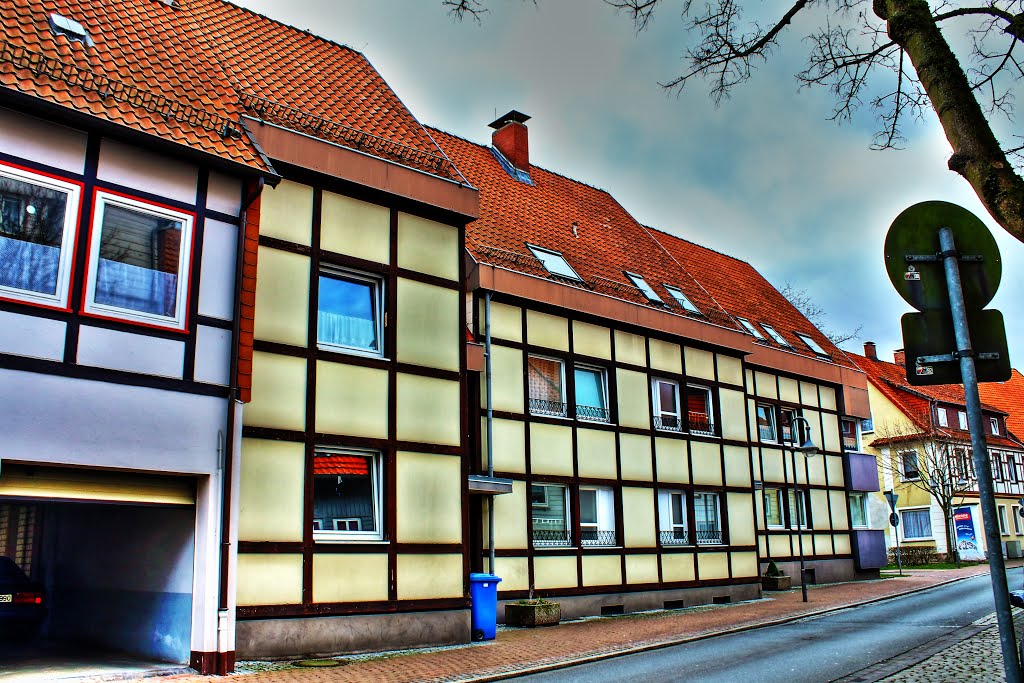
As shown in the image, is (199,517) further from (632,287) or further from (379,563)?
(632,287)

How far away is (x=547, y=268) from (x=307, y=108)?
270 inches

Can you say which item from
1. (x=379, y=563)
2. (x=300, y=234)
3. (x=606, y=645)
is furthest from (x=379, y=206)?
(x=606, y=645)

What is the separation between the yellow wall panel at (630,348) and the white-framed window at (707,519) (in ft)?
11.8

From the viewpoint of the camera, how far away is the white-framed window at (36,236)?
32.7ft

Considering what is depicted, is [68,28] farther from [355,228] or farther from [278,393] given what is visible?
[278,393]

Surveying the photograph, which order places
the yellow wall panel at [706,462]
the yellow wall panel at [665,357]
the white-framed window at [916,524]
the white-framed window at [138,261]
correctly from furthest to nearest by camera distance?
the white-framed window at [916,524] → the yellow wall panel at [706,462] → the yellow wall panel at [665,357] → the white-framed window at [138,261]

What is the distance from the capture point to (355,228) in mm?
14477

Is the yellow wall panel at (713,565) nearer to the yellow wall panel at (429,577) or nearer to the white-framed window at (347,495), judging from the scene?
the yellow wall panel at (429,577)

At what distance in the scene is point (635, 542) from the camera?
20172mm

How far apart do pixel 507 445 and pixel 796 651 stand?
273 inches

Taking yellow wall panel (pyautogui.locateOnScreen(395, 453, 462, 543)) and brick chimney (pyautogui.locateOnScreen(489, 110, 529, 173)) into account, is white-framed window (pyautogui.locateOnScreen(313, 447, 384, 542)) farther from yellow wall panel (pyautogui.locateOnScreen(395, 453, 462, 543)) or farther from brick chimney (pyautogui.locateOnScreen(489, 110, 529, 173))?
brick chimney (pyautogui.locateOnScreen(489, 110, 529, 173))

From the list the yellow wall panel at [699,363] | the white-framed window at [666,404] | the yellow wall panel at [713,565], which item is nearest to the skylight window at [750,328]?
the yellow wall panel at [699,363]

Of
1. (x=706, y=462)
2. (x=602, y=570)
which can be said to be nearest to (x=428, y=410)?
(x=602, y=570)

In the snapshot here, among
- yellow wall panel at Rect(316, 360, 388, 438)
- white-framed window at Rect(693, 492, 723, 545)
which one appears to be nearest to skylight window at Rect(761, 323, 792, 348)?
white-framed window at Rect(693, 492, 723, 545)
